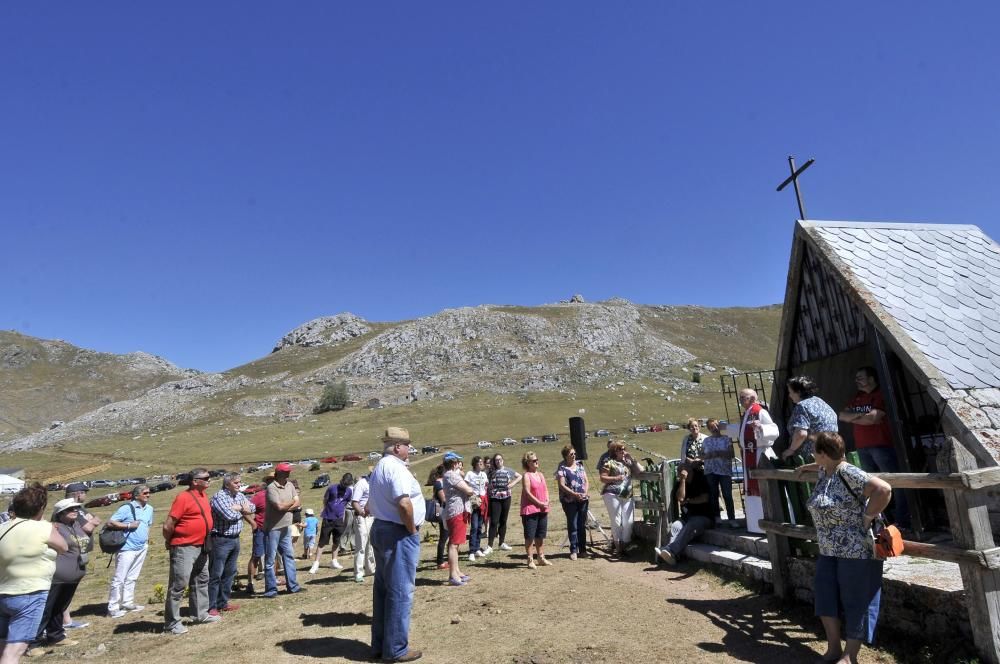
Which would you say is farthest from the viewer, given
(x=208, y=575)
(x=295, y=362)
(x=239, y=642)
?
(x=295, y=362)

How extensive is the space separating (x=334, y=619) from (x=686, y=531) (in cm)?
476

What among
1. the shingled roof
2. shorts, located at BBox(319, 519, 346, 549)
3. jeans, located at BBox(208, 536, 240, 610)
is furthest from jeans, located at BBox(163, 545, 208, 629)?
the shingled roof

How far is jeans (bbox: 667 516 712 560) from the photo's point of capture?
796cm

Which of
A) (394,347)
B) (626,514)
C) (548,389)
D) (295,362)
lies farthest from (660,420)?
(295,362)

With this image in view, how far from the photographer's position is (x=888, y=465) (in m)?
6.59

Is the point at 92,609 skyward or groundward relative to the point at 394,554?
groundward

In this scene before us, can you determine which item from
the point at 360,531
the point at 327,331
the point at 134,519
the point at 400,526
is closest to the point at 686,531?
the point at 400,526

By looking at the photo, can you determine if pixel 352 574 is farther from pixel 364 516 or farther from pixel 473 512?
pixel 473 512

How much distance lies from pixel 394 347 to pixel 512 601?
4235 inches

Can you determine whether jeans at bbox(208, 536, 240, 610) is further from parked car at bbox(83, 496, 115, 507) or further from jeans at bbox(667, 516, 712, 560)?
parked car at bbox(83, 496, 115, 507)

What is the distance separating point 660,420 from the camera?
57.6 metres

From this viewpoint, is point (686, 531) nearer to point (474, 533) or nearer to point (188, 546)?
point (474, 533)

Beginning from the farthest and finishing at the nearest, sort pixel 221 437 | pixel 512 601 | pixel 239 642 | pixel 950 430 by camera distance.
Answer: pixel 221 437 → pixel 512 601 → pixel 239 642 → pixel 950 430

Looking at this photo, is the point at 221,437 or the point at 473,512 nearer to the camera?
the point at 473,512
